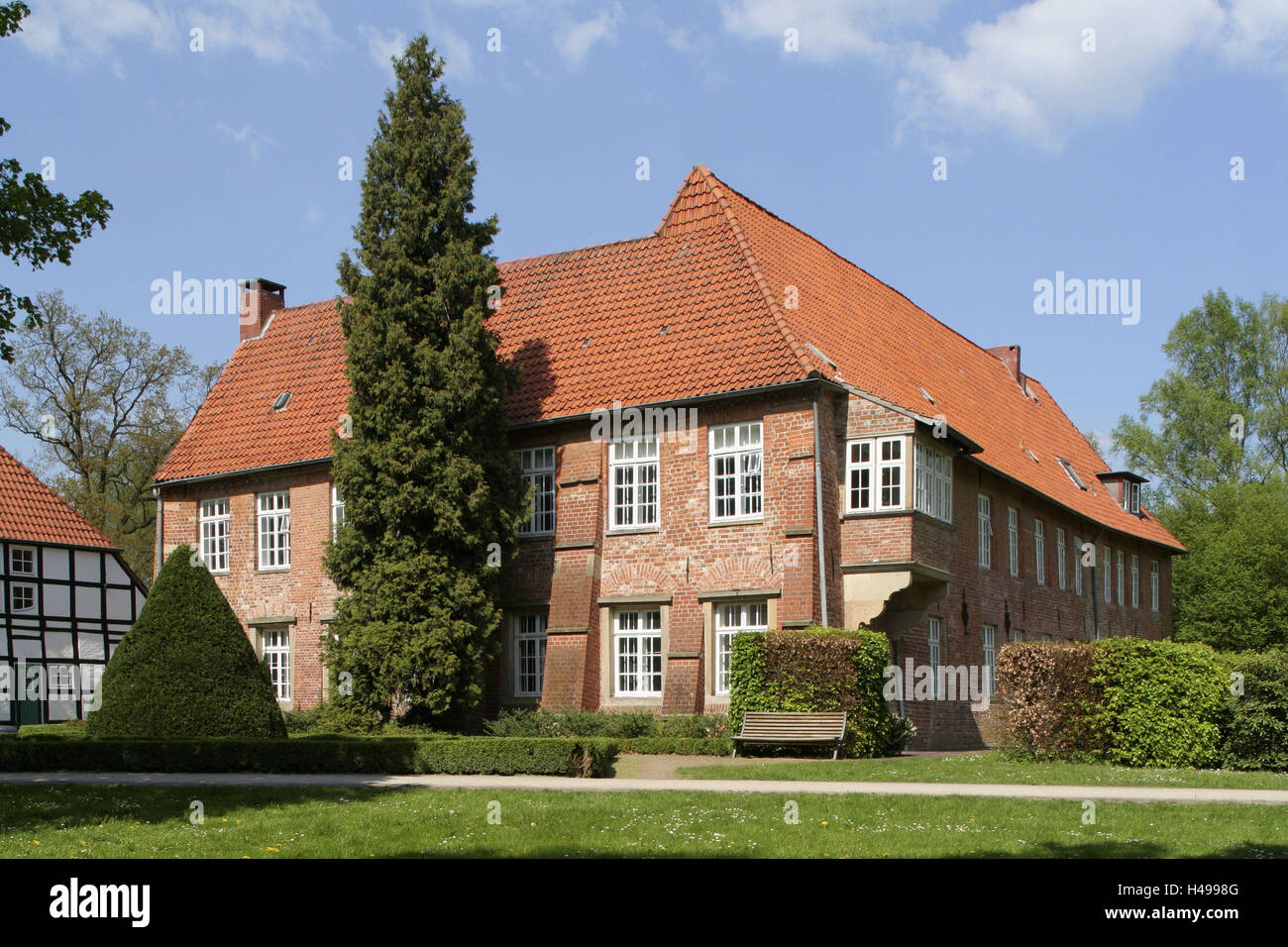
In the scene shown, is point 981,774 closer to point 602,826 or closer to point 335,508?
point 602,826

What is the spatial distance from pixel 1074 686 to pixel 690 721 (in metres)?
6.83

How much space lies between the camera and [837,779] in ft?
56.4

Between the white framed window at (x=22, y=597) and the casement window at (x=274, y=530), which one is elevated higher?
the casement window at (x=274, y=530)

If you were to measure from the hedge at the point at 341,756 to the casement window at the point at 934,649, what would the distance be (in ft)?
33.8

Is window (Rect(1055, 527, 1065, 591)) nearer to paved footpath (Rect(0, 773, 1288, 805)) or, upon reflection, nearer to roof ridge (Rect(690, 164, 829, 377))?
roof ridge (Rect(690, 164, 829, 377))

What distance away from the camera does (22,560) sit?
3738 centimetres

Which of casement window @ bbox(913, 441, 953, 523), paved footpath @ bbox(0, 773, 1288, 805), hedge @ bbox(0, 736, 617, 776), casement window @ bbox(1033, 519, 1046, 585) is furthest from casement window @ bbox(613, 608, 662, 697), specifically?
casement window @ bbox(1033, 519, 1046, 585)

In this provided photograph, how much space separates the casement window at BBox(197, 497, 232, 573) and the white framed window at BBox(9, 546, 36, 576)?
7.22 meters

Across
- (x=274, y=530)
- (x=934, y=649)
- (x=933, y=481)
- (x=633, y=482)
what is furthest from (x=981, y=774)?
(x=274, y=530)

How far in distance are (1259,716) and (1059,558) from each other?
17.4 meters

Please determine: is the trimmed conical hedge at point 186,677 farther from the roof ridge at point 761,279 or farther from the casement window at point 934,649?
the casement window at point 934,649

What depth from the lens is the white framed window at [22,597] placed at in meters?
36.9

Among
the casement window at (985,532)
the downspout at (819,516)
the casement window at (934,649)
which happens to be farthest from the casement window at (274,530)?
the casement window at (985,532)

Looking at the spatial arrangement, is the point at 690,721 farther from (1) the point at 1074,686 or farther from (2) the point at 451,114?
(2) the point at 451,114
